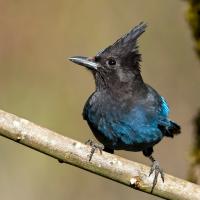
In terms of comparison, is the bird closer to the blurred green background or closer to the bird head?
the bird head

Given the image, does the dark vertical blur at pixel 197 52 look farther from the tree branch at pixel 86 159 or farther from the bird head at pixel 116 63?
the tree branch at pixel 86 159

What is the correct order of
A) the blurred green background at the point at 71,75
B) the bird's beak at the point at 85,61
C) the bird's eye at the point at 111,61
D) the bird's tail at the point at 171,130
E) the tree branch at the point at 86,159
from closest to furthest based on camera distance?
the tree branch at the point at 86,159
the bird's beak at the point at 85,61
the bird's eye at the point at 111,61
the bird's tail at the point at 171,130
the blurred green background at the point at 71,75

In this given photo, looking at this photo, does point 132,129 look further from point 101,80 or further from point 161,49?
point 161,49

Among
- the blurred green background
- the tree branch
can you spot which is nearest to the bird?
the tree branch

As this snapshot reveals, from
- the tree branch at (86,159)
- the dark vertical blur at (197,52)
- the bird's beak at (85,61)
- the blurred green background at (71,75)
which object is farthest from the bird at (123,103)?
the blurred green background at (71,75)

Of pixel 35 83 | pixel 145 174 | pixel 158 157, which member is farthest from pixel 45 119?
pixel 145 174

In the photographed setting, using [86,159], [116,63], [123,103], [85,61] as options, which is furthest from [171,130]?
[86,159]

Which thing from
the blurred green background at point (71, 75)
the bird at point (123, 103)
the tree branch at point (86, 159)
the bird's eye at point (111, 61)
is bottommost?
the tree branch at point (86, 159)

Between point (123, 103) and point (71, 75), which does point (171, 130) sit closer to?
point (123, 103)
